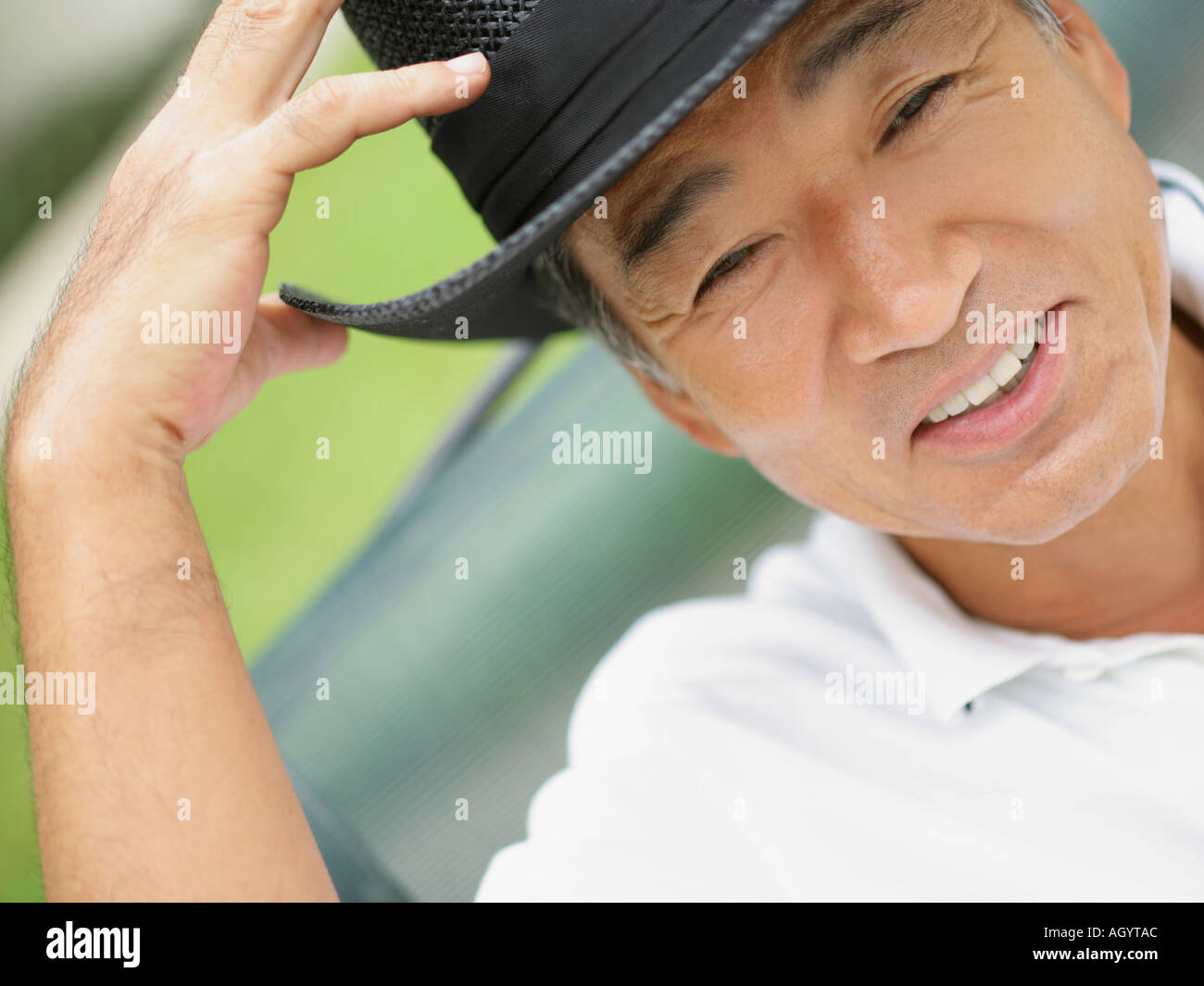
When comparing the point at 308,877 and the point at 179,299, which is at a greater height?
the point at 179,299

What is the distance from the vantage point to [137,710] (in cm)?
102

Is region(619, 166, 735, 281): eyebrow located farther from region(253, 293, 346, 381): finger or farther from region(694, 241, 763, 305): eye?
region(253, 293, 346, 381): finger

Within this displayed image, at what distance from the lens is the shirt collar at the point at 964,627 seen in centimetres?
129

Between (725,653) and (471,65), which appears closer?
(471,65)

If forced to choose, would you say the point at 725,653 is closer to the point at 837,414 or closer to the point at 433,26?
the point at 837,414

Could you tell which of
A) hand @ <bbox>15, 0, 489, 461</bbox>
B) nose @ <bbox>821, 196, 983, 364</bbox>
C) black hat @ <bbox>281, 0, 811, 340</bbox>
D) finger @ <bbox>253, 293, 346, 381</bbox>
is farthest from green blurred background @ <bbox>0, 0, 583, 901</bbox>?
nose @ <bbox>821, 196, 983, 364</bbox>

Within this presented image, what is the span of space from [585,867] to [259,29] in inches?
39.0

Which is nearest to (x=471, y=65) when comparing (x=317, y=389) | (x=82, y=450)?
(x=82, y=450)

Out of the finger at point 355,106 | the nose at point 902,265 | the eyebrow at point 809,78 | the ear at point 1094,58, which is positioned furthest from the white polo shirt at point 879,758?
the finger at point 355,106

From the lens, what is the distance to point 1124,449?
109 centimetres

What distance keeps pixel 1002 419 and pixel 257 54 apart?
2.65 ft
